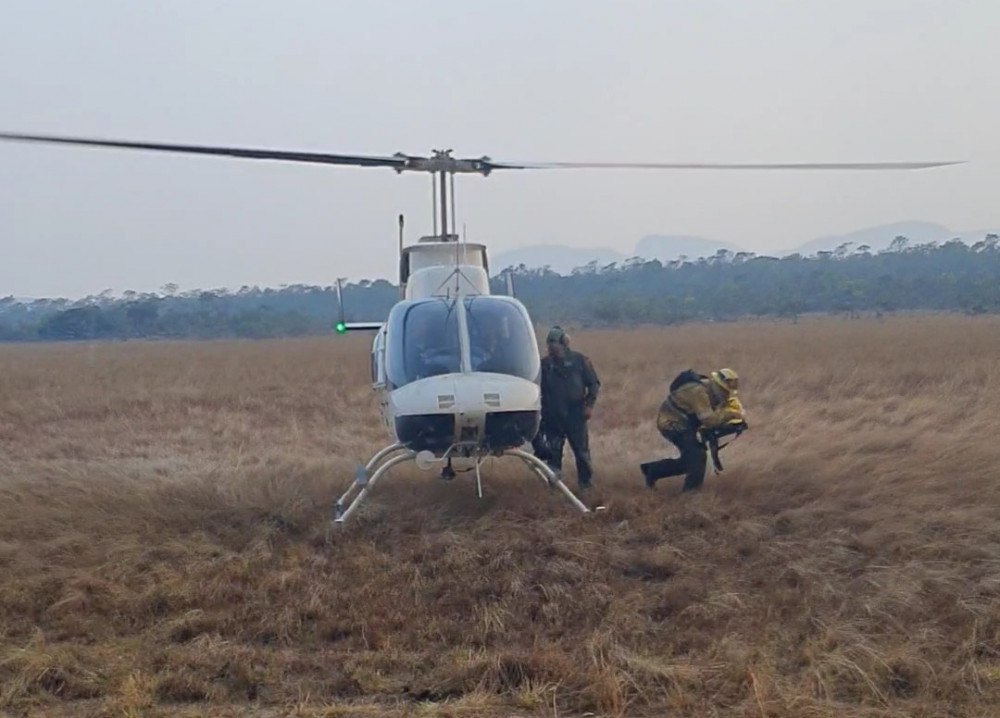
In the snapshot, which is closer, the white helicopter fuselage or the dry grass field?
the dry grass field

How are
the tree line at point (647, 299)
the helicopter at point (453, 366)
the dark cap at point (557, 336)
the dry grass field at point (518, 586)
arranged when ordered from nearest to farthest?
the dry grass field at point (518, 586)
the helicopter at point (453, 366)
the dark cap at point (557, 336)
the tree line at point (647, 299)

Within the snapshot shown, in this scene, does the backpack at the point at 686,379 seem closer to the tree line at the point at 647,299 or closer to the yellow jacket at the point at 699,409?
the yellow jacket at the point at 699,409

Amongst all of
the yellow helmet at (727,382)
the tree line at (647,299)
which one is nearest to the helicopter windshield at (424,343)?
the yellow helmet at (727,382)

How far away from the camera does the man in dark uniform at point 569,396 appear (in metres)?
10.2

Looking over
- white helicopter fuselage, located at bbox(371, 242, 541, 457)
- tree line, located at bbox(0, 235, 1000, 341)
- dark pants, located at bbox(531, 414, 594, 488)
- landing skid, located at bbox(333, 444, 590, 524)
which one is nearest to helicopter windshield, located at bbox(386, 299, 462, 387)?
white helicopter fuselage, located at bbox(371, 242, 541, 457)

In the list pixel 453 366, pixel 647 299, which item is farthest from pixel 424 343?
pixel 647 299

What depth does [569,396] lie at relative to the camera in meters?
10.2

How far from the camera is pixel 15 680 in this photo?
18.0 feet

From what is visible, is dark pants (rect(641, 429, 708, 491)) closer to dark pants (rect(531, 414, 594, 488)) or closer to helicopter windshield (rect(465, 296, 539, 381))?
dark pants (rect(531, 414, 594, 488))

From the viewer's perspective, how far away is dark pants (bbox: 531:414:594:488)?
10.2 m

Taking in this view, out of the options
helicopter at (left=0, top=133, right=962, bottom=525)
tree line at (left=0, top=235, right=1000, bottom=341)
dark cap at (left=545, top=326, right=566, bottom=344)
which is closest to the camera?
helicopter at (left=0, top=133, right=962, bottom=525)

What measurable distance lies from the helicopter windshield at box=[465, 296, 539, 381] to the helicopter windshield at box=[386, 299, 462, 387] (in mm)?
147

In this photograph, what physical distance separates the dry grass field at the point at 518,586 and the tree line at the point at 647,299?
1881 inches

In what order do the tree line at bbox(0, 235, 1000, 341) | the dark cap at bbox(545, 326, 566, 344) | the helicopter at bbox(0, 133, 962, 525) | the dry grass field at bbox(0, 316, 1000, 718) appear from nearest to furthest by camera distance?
the dry grass field at bbox(0, 316, 1000, 718), the helicopter at bbox(0, 133, 962, 525), the dark cap at bbox(545, 326, 566, 344), the tree line at bbox(0, 235, 1000, 341)
